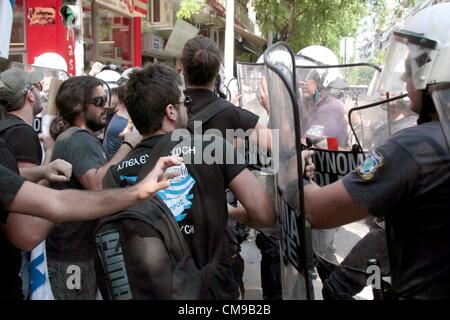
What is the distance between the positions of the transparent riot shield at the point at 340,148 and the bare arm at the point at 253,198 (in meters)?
0.47

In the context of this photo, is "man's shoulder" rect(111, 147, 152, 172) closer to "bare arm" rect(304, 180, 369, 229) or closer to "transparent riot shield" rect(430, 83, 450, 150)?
"bare arm" rect(304, 180, 369, 229)

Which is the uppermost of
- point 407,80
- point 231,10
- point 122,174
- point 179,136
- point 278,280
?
point 231,10

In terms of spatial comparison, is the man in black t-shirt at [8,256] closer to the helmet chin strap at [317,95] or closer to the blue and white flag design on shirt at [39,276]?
the blue and white flag design on shirt at [39,276]

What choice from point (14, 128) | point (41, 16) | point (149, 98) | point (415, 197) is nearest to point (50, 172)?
point (149, 98)

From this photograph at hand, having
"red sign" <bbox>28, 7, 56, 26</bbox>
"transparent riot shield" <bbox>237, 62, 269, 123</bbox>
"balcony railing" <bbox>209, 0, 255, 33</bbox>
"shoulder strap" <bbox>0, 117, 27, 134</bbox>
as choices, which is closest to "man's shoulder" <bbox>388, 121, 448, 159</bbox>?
"shoulder strap" <bbox>0, 117, 27, 134</bbox>

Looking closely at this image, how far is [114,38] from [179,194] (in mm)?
12537

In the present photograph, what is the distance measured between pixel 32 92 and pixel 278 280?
217 centimetres

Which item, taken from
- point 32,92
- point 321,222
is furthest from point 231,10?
point 321,222

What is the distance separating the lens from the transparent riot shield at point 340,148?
272 cm

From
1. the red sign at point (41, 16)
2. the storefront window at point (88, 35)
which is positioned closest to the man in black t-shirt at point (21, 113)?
the red sign at point (41, 16)

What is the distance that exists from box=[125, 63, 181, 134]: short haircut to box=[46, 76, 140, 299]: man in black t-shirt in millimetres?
614
